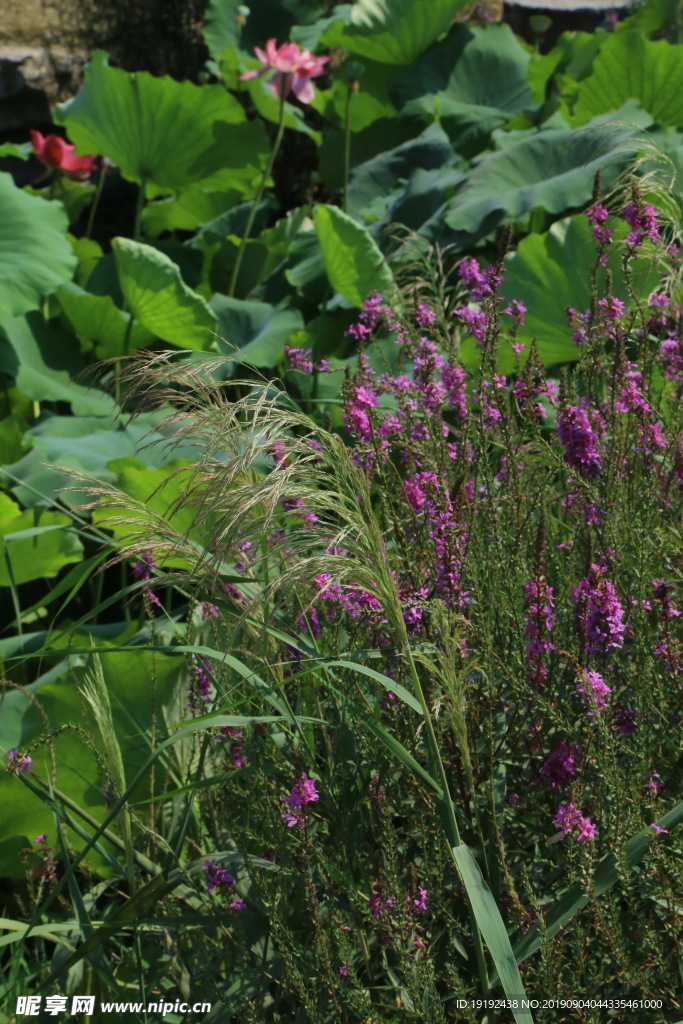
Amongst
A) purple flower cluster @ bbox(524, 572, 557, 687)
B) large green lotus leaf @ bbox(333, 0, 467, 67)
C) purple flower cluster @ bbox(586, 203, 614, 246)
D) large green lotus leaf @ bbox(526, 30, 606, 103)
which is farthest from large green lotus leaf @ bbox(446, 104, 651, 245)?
purple flower cluster @ bbox(524, 572, 557, 687)

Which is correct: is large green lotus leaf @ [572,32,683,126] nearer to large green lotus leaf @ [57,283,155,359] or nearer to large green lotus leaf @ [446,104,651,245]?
large green lotus leaf @ [446,104,651,245]

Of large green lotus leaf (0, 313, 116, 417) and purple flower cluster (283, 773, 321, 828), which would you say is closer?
purple flower cluster (283, 773, 321, 828)

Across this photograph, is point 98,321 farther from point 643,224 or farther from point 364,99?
point 643,224

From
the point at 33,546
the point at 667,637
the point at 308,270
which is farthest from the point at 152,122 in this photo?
the point at 667,637

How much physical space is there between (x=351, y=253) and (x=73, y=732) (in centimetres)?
161

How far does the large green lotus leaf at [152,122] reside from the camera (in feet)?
11.9

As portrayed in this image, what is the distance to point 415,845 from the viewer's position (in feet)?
4.72

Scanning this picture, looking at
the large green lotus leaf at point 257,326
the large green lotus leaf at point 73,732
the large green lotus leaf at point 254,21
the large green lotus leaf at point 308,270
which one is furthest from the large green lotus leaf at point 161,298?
the large green lotus leaf at point 254,21

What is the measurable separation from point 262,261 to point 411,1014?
3.26m

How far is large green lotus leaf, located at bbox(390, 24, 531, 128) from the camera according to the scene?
4.25m

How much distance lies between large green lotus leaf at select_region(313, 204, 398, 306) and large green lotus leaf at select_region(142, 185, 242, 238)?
1.52 meters

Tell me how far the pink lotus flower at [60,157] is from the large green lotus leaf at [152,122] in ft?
0.20

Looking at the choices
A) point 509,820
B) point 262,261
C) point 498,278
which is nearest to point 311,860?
point 509,820

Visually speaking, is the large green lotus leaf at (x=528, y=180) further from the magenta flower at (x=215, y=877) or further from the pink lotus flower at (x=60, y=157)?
the magenta flower at (x=215, y=877)
